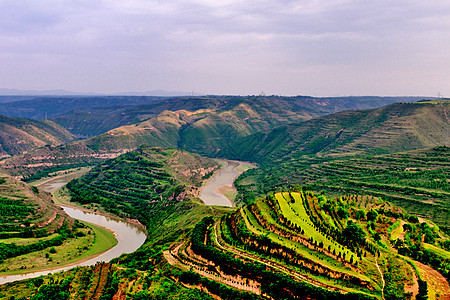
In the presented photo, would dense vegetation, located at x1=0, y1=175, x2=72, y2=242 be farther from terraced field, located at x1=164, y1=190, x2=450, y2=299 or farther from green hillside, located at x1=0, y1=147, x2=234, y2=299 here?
terraced field, located at x1=164, y1=190, x2=450, y2=299

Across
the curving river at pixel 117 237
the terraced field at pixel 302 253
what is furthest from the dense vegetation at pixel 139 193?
the terraced field at pixel 302 253

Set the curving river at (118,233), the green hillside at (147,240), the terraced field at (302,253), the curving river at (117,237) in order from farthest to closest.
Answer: the curving river at (118,233) < the curving river at (117,237) < the green hillside at (147,240) < the terraced field at (302,253)

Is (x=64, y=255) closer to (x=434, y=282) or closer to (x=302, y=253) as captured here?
(x=302, y=253)

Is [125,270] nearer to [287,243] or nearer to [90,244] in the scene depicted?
[287,243]

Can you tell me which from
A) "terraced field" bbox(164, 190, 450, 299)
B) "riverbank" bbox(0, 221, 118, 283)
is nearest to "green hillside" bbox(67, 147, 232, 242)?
"riverbank" bbox(0, 221, 118, 283)

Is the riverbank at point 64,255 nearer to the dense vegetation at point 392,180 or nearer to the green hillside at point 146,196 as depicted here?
the green hillside at point 146,196

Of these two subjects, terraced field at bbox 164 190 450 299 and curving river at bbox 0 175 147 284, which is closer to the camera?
terraced field at bbox 164 190 450 299

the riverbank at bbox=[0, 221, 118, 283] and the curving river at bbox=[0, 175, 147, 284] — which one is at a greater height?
the riverbank at bbox=[0, 221, 118, 283]

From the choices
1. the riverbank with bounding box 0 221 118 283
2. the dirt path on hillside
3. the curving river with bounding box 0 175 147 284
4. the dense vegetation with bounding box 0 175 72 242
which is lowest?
the curving river with bounding box 0 175 147 284

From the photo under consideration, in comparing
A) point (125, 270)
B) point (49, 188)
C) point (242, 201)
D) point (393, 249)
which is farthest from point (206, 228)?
point (49, 188)
